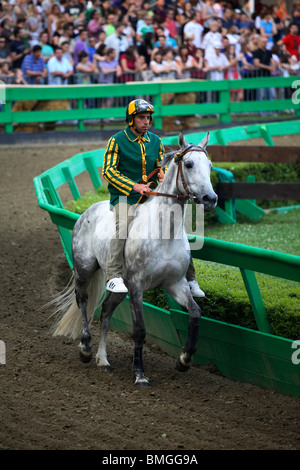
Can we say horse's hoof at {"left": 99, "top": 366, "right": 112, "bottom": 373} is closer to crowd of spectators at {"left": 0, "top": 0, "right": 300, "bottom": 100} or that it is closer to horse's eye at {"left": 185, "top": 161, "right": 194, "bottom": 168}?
horse's eye at {"left": 185, "top": 161, "right": 194, "bottom": 168}

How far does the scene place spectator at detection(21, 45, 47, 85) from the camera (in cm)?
1661

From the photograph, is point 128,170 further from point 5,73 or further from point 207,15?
point 207,15

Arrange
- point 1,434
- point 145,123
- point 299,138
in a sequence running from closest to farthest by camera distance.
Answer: point 1,434 → point 145,123 → point 299,138

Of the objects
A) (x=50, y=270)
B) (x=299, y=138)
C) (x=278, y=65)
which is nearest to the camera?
(x=50, y=270)

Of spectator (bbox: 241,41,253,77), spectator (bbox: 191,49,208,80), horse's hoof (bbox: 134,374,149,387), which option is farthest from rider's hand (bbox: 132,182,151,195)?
spectator (bbox: 241,41,253,77)

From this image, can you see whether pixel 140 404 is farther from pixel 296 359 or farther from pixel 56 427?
pixel 296 359

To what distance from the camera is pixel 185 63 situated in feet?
61.8

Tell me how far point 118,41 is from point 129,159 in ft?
41.4

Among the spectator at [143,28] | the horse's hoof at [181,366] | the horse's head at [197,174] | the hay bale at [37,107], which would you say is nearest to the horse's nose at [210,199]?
the horse's head at [197,174]

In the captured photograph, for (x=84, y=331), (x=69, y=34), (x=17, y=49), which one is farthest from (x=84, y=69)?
(x=84, y=331)

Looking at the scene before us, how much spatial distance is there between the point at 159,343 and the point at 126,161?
1.76 meters

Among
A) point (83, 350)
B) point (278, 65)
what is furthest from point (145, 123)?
point (278, 65)

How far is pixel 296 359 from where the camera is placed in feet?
17.2
